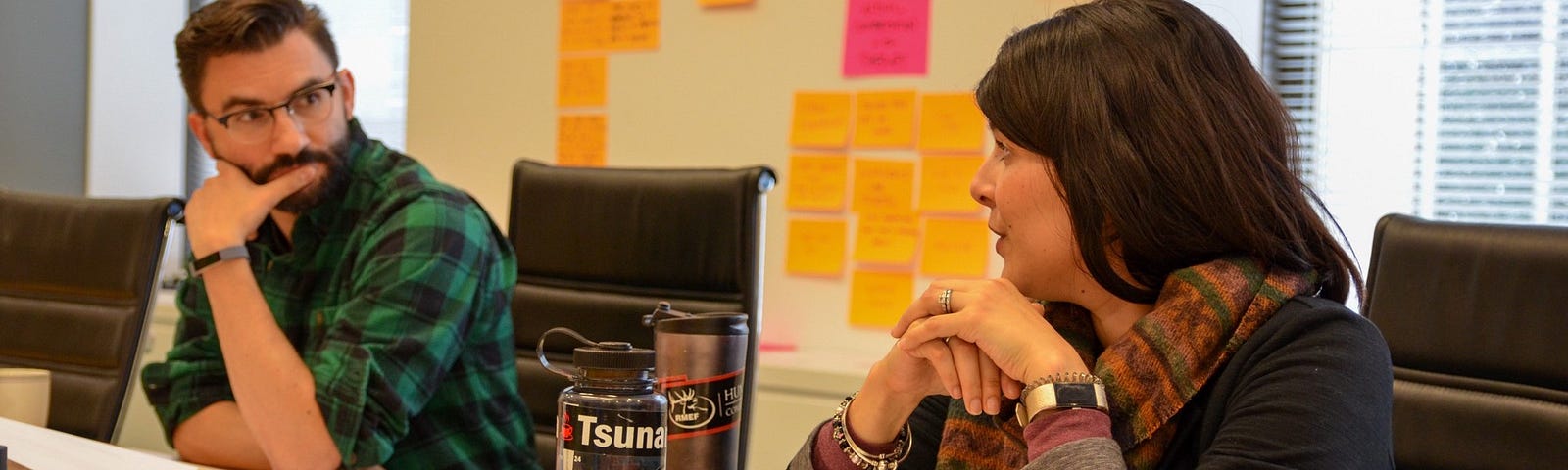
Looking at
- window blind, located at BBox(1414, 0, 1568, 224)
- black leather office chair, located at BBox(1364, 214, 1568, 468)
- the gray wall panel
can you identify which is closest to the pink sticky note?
window blind, located at BBox(1414, 0, 1568, 224)

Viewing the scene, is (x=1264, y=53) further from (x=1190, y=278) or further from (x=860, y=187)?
(x=1190, y=278)

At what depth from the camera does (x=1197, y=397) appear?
112 cm

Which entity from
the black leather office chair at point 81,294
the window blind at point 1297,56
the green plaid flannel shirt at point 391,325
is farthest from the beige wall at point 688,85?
the black leather office chair at point 81,294

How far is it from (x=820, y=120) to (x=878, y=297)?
35cm

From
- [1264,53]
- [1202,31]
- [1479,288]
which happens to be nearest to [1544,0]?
[1264,53]

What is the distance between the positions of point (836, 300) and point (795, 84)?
0.43m

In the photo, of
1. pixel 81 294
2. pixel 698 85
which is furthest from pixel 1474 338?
pixel 81 294

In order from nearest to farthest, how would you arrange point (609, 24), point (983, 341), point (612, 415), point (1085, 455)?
point (612, 415)
point (1085, 455)
point (983, 341)
point (609, 24)

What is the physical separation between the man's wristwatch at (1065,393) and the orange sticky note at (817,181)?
1448 mm

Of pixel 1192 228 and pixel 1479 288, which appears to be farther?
pixel 1479 288

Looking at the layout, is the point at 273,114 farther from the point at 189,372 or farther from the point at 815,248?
the point at 815,248

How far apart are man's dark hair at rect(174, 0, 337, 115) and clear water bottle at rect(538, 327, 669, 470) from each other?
3.33ft

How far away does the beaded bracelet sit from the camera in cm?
125

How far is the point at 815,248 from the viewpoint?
2549 mm
